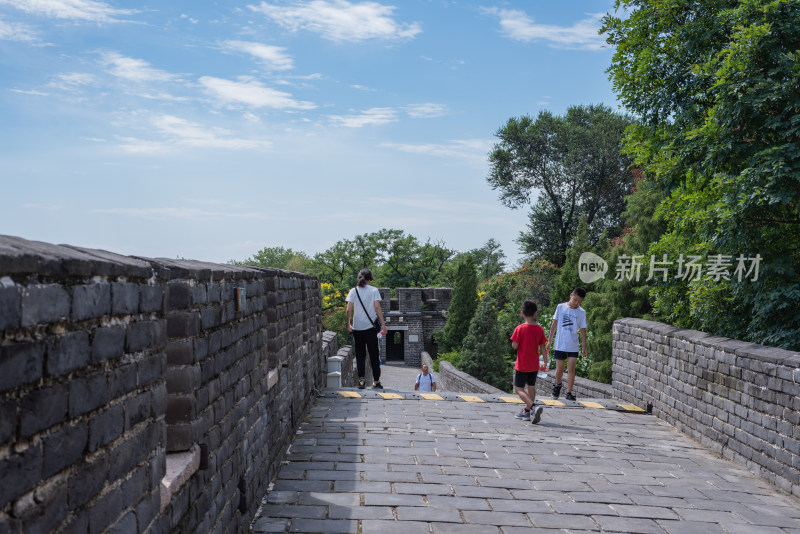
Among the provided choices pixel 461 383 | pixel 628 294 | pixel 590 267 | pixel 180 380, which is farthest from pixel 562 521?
pixel 590 267

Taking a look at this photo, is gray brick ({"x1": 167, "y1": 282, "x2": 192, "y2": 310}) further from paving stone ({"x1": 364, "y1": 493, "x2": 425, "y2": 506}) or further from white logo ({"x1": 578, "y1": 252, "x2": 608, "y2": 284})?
white logo ({"x1": 578, "y1": 252, "x2": 608, "y2": 284})

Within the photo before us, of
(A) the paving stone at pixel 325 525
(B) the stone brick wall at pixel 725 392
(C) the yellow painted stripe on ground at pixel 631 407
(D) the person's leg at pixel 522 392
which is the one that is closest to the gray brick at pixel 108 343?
(A) the paving stone at pixel 325 525

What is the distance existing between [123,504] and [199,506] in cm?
114

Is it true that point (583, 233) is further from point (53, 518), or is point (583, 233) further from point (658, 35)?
point (53, 518)

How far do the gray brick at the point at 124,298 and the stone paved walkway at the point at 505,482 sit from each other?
264cm

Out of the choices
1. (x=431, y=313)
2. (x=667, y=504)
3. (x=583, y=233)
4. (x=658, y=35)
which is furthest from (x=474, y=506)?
(x=431, y=313)

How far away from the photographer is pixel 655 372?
30.9ft

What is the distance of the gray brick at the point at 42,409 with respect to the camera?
71.4 inches

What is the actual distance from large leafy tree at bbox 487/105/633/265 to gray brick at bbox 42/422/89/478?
4114 cm

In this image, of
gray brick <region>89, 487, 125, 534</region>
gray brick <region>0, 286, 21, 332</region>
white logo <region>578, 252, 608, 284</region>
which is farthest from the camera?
white logo <region>578, 252, 608, 284</region>

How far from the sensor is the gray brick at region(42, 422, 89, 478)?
1930 millimetres

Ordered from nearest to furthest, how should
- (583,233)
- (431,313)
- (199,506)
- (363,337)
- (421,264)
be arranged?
→ (199,506)
(363,337)
(583,233)
(431,313)
(421,264)

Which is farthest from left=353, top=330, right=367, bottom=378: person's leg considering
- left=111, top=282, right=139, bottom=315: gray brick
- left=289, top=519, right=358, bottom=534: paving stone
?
left=111, top=282, right=139, bottom=315: gray brick

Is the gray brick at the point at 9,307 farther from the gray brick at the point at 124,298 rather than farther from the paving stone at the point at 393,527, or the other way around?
the paving stone at the point at 393,527
